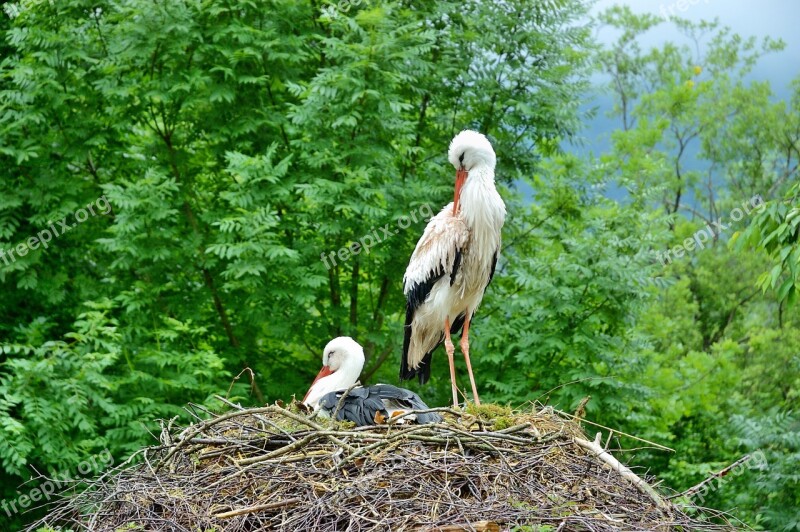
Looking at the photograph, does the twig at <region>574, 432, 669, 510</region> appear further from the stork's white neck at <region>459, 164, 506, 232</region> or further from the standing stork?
the stork's white neck at <region>459, 164, 506, 232</region>

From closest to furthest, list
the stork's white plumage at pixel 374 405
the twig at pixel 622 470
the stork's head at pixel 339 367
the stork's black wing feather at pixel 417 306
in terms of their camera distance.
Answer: the twig at pixel 622 470
the stork's white plumage at pixel 374 405
the stork's black wing feather at pixel 417 306
the stork's head at pixel 339 367

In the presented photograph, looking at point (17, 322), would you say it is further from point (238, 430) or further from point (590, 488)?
point (590, 488)

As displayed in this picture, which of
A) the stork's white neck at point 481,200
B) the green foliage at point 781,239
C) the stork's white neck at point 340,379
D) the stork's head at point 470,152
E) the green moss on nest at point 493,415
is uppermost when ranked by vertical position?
the stork's head at point 470,152

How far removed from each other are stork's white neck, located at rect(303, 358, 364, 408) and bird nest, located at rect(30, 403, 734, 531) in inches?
58.9

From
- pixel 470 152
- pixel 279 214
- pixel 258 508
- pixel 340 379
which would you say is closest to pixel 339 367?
pixel 340 379

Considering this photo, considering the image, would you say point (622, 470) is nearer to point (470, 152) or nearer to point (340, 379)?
point (470, 152)

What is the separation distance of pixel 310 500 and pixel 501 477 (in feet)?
3.02

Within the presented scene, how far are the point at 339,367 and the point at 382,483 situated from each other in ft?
8.46

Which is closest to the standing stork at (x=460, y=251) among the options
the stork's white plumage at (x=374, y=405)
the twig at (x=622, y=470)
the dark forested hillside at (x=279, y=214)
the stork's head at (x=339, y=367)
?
the stork's head at (x=339, y=367)

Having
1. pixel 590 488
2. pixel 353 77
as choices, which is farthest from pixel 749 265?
pixel 590 488

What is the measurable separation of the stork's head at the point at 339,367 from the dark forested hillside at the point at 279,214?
2.25 meters

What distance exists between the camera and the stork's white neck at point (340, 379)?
7.16m

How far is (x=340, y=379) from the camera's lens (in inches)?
285

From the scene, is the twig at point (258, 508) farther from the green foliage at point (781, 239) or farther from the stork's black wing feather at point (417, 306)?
the green foliage at point (781, 239)
